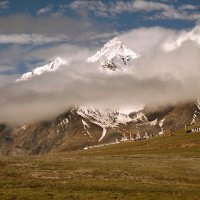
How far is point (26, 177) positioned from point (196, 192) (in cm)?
2568

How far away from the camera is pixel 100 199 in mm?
46812

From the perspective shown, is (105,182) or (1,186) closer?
(1,186)

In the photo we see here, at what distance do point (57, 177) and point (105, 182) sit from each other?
345 inches

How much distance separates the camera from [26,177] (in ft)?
215

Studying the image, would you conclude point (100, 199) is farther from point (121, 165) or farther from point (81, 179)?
point (121, 165)

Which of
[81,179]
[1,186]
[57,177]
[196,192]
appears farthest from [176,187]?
[1,186]

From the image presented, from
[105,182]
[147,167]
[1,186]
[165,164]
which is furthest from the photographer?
[165,164]

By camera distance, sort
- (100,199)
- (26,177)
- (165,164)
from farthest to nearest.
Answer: (165,164) < (26,177) < (100,199)

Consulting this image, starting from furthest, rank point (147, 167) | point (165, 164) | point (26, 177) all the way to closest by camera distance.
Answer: point (165, 164)
point (147, 167)
point (26, 177)

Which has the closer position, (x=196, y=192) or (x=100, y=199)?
→ (x=100, y=199)

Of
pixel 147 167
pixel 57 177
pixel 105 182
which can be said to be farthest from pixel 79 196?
pixel 147 167

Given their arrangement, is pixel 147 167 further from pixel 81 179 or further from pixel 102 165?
pixel 81 179

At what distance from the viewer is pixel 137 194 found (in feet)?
166

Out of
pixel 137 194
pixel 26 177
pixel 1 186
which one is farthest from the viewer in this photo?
pixel 26 177
